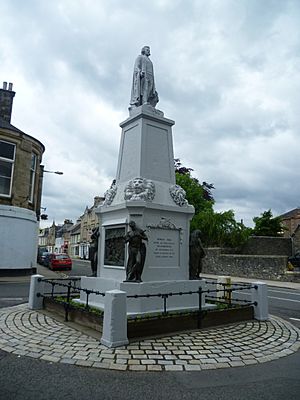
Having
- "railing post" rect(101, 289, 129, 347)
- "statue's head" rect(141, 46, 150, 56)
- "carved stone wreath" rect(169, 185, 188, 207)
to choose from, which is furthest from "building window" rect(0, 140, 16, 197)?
"railing post" rect(101, 289, 129, 347)

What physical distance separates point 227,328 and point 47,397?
454 cm

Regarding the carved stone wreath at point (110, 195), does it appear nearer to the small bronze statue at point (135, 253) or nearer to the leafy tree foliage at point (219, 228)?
the small bronze statue at point (135, 253)

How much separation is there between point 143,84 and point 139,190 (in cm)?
339

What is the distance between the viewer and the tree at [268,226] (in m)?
45.8

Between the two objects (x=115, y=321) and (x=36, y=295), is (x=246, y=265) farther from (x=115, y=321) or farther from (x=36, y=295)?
(x=115, y=321)

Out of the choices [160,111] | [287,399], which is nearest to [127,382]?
[287,399]

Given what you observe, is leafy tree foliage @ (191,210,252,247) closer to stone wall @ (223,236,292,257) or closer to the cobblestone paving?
stone wall @ (223,236,292,257)

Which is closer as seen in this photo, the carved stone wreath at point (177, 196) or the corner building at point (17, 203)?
the carved stone wreath at point (177, 196)

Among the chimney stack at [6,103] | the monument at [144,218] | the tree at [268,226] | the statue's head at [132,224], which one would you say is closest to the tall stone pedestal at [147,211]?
the monument at [144,218]

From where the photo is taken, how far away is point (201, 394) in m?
4.00

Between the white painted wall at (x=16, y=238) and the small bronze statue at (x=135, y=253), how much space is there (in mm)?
14768

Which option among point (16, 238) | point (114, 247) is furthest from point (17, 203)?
point (114, 247)

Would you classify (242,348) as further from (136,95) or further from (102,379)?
(136,95)

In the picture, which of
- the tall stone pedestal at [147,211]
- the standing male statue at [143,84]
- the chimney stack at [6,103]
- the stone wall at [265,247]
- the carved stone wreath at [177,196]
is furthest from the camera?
the stone wall at [265,247]
